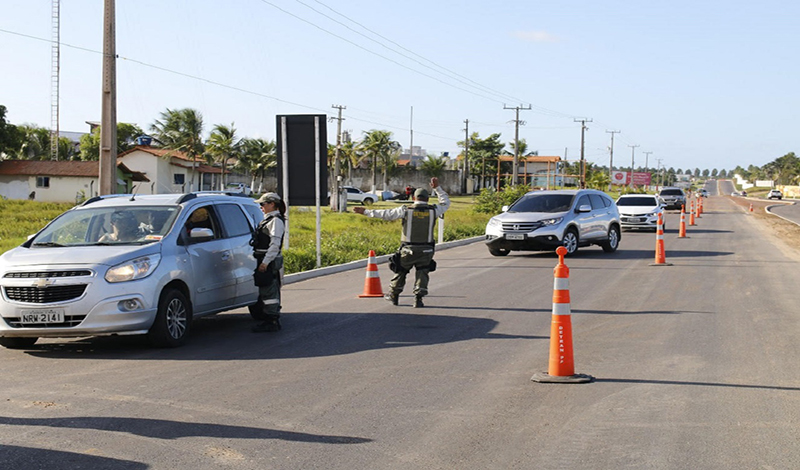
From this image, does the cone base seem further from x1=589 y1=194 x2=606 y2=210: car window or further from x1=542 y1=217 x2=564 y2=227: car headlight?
x1=589 y1=194 x2=606 y2=210: car window

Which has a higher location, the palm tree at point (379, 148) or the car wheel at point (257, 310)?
the palm tree at point (379, 148)

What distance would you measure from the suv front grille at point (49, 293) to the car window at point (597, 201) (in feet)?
54.2

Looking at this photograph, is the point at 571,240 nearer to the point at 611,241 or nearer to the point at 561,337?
the point at 611,241

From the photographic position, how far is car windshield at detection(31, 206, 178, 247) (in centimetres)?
965

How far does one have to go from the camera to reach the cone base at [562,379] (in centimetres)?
752

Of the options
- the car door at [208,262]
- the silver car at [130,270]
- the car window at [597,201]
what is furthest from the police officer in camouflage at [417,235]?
the car window at [597,201]

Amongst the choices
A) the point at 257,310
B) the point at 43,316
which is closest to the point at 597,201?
the point at 257,310

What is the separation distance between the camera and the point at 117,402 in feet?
22.2

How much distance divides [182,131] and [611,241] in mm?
59856

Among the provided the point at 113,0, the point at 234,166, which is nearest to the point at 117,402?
the point at 113,0

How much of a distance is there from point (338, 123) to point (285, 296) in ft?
195

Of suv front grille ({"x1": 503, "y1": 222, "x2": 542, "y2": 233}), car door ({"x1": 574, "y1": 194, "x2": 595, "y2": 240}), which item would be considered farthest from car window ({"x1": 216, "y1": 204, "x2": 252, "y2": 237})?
car door ({"x1": 574, "y1": 194, "x2": 595, "y2": 240})

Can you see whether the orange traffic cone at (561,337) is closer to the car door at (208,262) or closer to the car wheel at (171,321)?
the car wheel at (171,321)

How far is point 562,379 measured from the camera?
7539 millimetres
